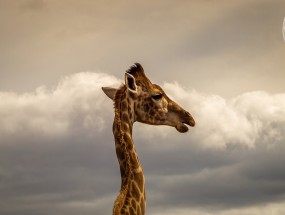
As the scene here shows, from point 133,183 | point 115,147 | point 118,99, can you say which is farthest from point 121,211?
point 118,99

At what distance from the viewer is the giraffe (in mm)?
13648

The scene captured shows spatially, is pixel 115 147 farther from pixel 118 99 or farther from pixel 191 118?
pixel 191 118

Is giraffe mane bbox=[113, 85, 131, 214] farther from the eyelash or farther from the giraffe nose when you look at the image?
the giraffe nose

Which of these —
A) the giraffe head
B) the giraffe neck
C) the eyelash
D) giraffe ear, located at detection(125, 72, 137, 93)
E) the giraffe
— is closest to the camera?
the giraffe neck

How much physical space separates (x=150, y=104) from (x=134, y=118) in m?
0.66


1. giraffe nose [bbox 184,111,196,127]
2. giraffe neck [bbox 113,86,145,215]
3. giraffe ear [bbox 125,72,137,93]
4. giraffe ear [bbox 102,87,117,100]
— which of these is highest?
giraffe ear [bbox 102,87,117,100]

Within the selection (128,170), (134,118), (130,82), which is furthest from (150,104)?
(128,170)

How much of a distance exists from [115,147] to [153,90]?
2400 millimetres

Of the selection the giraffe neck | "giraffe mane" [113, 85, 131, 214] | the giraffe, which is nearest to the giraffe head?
the giraffe

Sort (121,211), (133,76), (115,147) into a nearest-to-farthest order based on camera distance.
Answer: (121,211) → (115,147) → (133,76)

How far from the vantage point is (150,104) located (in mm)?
15266

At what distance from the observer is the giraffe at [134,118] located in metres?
13.6

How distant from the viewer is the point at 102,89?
15578 millimetres

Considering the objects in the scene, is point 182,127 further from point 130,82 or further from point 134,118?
point 130,82
